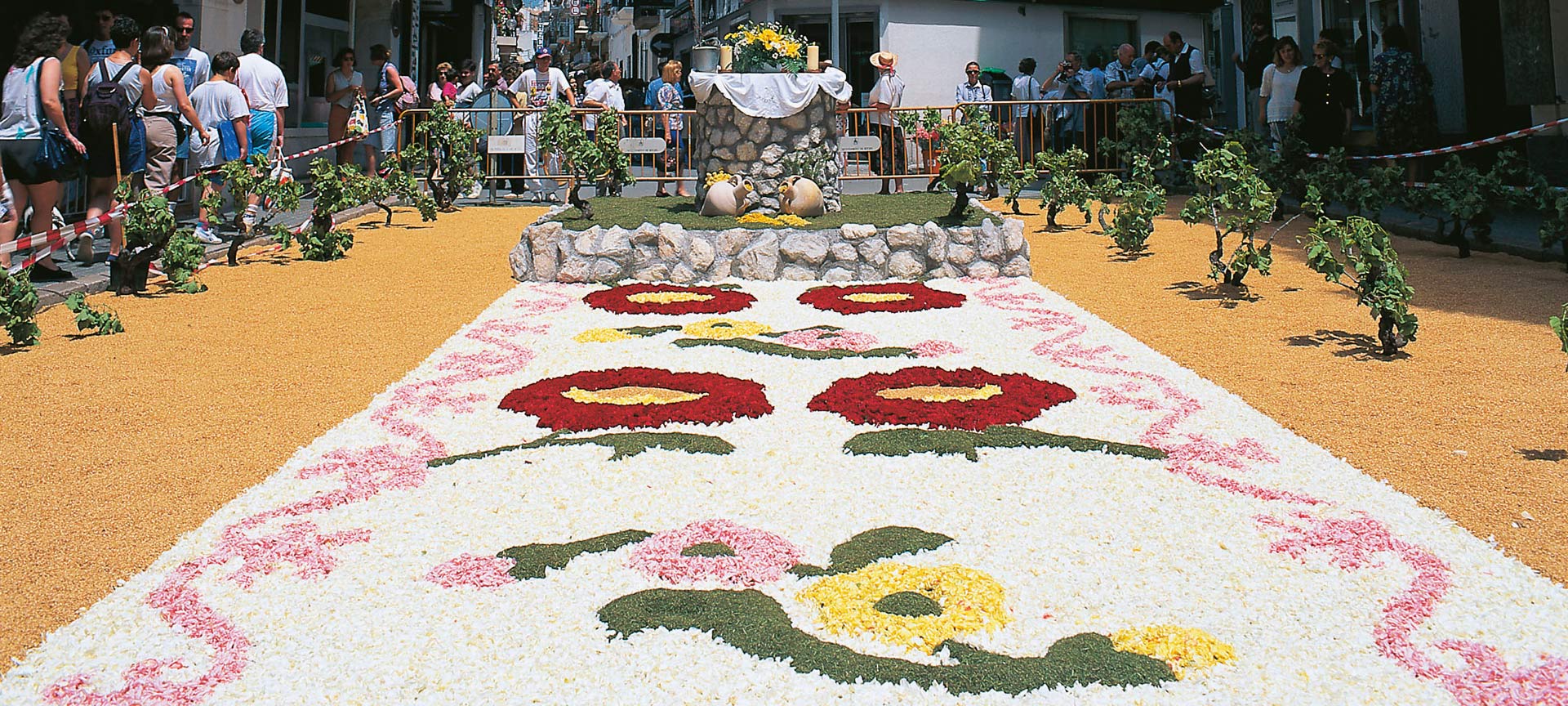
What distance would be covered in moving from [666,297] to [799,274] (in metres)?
1.50

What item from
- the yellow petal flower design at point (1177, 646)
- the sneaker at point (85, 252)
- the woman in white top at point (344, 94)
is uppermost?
the woman in white top at point (344, 94)

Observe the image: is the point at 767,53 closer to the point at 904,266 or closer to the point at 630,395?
the point at 904,266

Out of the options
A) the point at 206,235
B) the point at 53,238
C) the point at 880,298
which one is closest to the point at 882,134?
the point at 880,298

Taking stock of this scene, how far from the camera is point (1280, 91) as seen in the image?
1370 centimetres

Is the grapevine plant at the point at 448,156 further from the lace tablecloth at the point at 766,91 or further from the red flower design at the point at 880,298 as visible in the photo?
the red flower design at the point at 880,298

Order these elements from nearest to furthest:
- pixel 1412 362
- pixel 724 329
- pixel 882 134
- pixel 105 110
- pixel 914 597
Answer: pixel 914 597 → pixel 1412 362 → pixel 724 329 → pixel 105 110 → pixel 882 134

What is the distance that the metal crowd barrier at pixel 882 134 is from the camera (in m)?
16.2

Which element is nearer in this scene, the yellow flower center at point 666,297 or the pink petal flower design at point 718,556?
the pink petal flower design at point 718,556

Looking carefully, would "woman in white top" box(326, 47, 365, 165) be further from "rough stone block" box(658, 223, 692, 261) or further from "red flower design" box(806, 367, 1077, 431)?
"red flower design" box(806, 367, 1077, 431)

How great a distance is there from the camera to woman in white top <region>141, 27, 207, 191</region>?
10070 millimetres

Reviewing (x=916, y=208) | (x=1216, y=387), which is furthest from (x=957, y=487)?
(x=916, y=208)

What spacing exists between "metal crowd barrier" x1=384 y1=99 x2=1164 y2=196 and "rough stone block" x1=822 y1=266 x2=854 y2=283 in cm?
514

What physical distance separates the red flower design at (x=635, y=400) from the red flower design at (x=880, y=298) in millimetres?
2548

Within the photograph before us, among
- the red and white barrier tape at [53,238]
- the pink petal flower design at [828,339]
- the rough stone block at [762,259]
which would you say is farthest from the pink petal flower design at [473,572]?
the rough stone block at [762,259]
